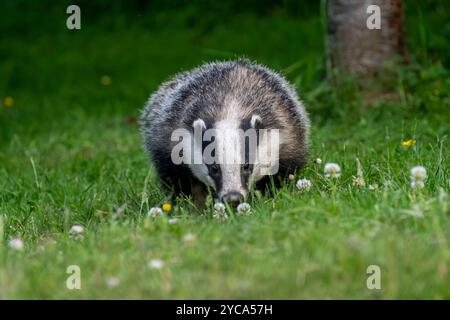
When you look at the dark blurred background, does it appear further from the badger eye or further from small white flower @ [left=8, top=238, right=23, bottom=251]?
small white flower @ [left=8, top=238, right=23, bottom=251]

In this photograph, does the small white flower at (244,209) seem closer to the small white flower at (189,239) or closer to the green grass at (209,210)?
the green grass at (209,210)

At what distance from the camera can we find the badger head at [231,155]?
518 centimetres

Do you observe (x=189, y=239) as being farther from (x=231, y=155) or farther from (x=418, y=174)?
(x=418, y=174)

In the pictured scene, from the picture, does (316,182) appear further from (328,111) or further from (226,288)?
(328,111)

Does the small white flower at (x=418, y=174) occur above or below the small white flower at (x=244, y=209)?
above

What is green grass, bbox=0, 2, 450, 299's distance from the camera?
3672 millimetres

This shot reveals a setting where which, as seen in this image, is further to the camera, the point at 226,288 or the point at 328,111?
the point at 328,111

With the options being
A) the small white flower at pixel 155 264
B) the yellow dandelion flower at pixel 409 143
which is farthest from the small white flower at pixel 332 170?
the small white flower at pixel 155 264

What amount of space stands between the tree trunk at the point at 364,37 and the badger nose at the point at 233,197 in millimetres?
3338

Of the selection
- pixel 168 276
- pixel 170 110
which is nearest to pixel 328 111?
pixel 170 110

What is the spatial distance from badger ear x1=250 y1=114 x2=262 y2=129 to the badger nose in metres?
0.50

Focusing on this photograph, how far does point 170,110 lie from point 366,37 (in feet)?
8.86

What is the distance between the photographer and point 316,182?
221 inches

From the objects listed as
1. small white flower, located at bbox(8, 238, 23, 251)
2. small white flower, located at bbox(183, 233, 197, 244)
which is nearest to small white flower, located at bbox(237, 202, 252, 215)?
small white flower, located at bbox(183, 233, 197, 244)
